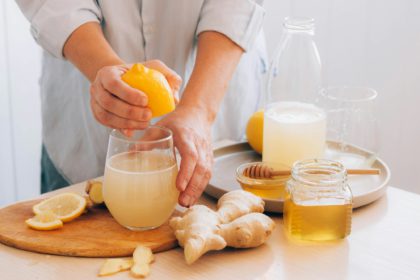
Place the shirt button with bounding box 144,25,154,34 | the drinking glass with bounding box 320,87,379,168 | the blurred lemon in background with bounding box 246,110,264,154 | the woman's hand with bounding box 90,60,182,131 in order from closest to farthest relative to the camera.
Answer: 1. the woman's hand with bounding box 90,60,182,131
2. the drinking glass with bounding box 320,87,379,168
3. the blurred lemon in background with bounding box 246,110,264,154
4. the shirt button with bounding box 144,25,154,34

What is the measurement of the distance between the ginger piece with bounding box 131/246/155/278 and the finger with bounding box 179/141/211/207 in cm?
14

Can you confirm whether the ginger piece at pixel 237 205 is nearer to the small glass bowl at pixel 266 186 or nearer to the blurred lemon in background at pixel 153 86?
the small glass bowl at pixel 266 186

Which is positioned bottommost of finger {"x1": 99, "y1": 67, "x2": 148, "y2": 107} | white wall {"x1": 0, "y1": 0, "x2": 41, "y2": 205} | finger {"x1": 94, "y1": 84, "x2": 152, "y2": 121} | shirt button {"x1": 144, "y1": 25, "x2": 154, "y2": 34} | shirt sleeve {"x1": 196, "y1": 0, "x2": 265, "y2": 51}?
white wall {"x1": 0, "y1": 0, "x2": 41, "y2": 205}

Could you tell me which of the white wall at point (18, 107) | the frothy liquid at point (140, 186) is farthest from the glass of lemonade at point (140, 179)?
the white wall at point (18, 107)

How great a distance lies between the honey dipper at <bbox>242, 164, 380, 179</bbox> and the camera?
129 cm

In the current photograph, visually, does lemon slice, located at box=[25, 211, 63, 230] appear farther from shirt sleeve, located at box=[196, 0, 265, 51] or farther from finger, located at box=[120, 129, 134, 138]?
shirt sleeve, located at box=[196, 0, 265, 51]

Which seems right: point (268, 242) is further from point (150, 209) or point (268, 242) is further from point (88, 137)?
point (88, 137)

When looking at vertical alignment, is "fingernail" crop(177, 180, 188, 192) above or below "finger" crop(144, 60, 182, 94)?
below

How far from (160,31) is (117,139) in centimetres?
58

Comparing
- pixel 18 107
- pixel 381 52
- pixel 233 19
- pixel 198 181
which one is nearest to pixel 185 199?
pixel 198 181

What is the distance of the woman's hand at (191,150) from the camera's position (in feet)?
3.89

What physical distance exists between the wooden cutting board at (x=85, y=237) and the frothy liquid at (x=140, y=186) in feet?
0.09

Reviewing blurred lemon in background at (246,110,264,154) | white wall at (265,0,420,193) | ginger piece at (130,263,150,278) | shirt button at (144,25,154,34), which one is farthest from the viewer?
white wall at (265,0,420,193)

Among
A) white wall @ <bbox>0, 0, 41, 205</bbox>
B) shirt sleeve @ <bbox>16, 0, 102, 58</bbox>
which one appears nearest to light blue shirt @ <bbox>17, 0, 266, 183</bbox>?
shirt sleeve @ <bbox>16, 0, 102, 58</bbox>
